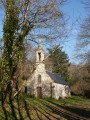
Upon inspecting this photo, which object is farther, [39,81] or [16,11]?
[39,81]

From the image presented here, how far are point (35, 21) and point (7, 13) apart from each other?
2.32 meters

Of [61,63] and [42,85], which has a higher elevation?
[61,63]

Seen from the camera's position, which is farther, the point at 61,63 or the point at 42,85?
the point at 61,63

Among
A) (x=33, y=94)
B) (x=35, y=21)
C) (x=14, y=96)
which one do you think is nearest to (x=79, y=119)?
(x=14, y=96)

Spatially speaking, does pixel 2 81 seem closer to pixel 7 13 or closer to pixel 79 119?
pixel 7 13

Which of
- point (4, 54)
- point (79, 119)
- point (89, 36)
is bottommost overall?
point (79, 119)

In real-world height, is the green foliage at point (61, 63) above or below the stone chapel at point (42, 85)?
above

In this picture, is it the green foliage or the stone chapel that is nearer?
the stone chapel

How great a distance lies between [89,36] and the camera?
24641 millimetres

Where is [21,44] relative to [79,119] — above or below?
above

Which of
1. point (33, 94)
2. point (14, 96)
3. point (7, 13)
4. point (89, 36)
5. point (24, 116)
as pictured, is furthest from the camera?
point (33, 94)

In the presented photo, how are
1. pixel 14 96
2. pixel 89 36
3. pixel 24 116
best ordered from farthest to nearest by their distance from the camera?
pixel 89 36, pixel 14 96, pixel 24 116

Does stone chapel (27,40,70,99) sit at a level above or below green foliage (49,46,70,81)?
below

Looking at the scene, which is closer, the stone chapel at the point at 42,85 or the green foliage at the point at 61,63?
the stone chapel at the point at 42,85
